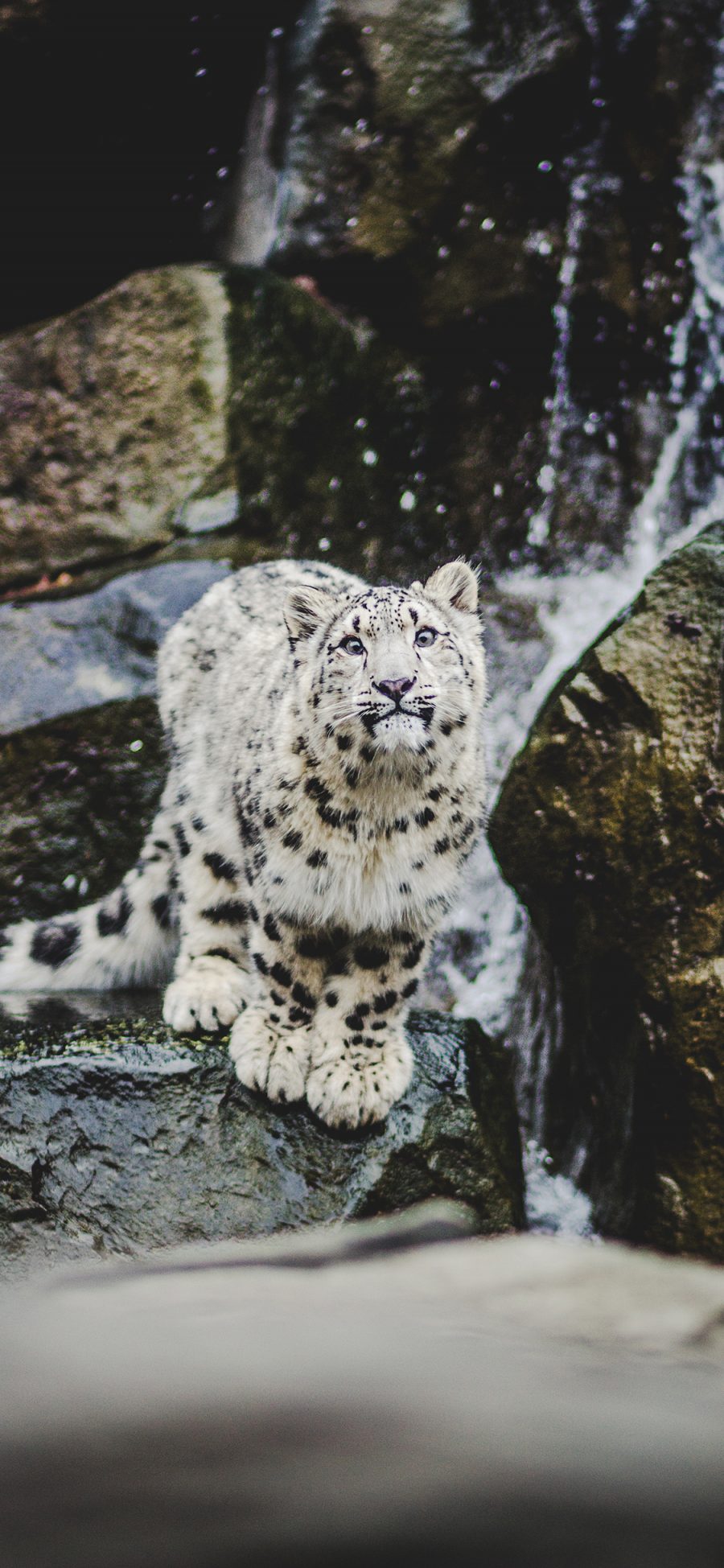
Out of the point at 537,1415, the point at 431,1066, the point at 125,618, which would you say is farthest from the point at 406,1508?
the point at 125,618

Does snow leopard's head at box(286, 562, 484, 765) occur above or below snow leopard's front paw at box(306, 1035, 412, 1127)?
above

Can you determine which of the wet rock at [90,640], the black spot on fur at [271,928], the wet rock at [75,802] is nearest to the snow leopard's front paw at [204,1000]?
the black spot on fur at [271,928]

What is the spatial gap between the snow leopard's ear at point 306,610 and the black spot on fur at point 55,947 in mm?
1668

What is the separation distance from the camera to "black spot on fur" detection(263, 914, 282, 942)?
3557 mm

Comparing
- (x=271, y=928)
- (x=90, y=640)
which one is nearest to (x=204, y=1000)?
(x=271, y=928)

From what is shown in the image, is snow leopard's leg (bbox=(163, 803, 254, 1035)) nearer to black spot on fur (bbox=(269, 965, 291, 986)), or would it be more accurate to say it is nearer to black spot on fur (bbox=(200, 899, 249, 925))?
black spot on fur (bbox=(200, 899, 249, 925))

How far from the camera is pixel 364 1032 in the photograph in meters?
3.63

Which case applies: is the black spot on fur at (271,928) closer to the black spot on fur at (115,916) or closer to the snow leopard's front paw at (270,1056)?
the snow leopard's front paw at (270,1056)

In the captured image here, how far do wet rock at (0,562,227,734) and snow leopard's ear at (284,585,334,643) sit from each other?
97.5 inches

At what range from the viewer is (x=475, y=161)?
7.02 metres

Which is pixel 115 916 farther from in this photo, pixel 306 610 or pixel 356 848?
pixel 306 610

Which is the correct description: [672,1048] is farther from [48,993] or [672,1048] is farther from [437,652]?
[48,993]

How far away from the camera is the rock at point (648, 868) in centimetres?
374

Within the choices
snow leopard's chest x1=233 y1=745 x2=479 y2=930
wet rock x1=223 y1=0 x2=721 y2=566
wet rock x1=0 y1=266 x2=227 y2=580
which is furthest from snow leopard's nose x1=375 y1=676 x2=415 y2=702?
wet rock x1=223 y1=0 x2=721 y2=566
